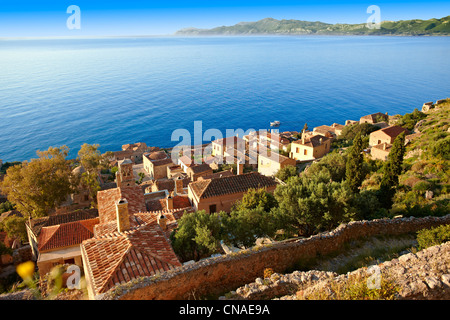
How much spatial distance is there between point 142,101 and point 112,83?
3148 cm

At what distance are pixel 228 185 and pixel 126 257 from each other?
11117 millimetres

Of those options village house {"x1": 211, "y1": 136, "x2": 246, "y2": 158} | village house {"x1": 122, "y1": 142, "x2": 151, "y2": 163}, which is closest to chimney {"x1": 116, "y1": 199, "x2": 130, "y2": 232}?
village house {"x1": 211, "y1": 136, "x2": 246, "y2": 158}

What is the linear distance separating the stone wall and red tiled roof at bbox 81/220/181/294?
61.3 inches

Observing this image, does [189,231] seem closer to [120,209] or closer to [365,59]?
[120,209]

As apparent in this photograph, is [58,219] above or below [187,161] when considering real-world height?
above

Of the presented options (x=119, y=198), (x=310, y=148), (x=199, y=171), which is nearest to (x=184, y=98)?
(x=310, y=148)

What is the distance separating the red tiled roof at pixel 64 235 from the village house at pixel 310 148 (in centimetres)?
3081

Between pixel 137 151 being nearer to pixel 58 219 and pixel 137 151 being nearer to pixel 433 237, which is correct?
pixel 58 219

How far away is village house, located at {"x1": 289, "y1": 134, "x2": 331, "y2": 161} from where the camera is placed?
42.2m

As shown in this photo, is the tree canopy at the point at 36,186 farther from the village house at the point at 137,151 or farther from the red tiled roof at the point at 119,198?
the village house at the point at 137,151

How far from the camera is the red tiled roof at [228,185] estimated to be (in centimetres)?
1970

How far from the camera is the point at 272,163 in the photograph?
36562mm

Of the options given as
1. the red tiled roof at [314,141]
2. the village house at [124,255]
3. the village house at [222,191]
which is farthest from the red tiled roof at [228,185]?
the red tiled roof at [314,141]

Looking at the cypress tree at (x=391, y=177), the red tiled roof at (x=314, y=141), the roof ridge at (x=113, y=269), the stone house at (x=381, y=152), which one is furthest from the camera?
the red tiled roof at (x=314, y=141)
